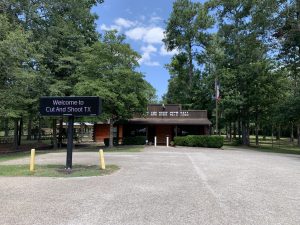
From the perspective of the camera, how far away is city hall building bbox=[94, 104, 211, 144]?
36.8m

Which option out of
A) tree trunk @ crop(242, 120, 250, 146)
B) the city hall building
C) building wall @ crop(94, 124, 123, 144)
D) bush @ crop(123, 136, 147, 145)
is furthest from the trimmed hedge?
building wall @ crop(94, 124, 123, 144)

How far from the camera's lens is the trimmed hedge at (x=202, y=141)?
105ft

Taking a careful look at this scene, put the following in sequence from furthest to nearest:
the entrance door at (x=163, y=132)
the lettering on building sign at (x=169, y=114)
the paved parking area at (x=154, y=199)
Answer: the entrance door at (x=163, y=132) < the lettering on building sign at (x=169, y=114) < the paved parking area at (x=154, y=199)

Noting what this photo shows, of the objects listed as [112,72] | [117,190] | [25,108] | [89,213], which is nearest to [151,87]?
[112,72]

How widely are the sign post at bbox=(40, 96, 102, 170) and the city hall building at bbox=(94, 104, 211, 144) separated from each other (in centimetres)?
2212

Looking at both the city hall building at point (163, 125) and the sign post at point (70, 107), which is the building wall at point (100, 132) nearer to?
the city hall building at point (163, 125)

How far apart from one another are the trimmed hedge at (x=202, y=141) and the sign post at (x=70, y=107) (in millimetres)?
19779

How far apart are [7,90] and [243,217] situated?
2062 cm

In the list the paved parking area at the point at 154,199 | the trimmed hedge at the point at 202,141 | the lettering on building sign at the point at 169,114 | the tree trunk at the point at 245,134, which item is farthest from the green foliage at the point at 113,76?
the tree trunk at the point at 245,134

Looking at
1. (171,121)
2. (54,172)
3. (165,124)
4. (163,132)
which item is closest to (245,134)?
(163,132)

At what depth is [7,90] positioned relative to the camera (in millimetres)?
23766

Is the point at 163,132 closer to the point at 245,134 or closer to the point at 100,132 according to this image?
the point at 100,132

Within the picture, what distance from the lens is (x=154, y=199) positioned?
8.59m

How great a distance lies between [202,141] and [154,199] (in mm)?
24154
